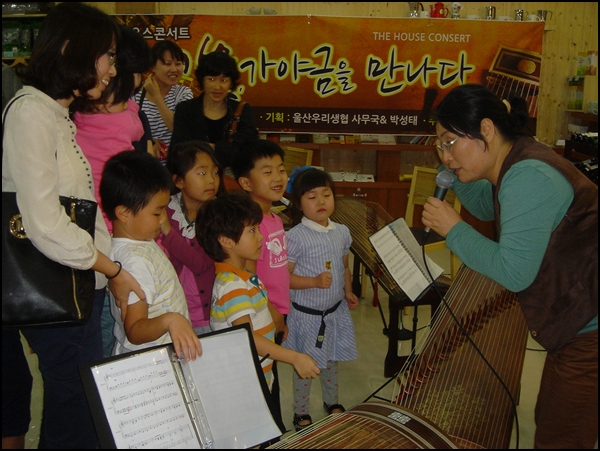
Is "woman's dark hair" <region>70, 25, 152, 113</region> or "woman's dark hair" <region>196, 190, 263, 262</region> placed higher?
"woman's dark hair" <region>70, 25, 152, 113</region>

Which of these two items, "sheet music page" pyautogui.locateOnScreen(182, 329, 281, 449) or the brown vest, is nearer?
"sheet music page" pyautogui.locateOnScreen(182, 329, 281, 449)

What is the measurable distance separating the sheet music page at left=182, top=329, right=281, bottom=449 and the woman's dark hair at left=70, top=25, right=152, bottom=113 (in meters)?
0.90

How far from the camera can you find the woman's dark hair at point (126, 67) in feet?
5.96

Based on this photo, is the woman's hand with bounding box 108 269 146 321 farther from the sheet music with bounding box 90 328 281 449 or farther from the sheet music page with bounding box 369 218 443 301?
the sheet music page with bounding box 369 218 443 301

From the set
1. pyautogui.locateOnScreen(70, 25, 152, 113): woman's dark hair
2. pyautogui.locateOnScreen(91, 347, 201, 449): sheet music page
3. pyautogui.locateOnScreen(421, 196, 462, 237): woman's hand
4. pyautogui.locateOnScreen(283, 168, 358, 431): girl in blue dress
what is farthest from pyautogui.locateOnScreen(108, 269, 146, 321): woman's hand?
pyautogui.locateOnScreen(283, 168, 358, 431): girl in blue dress

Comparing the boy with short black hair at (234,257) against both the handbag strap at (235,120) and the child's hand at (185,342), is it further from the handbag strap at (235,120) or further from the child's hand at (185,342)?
the handbag strap at (235,120)

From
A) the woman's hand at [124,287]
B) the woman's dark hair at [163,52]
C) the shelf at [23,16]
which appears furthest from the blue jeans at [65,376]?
the shelf at [23,16]

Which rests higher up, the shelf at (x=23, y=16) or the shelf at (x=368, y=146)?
the shelf at (x=23, y=16)

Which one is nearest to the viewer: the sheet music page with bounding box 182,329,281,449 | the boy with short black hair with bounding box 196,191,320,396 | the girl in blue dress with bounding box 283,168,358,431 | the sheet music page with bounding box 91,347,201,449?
the sheet music page with bounding box 91,347,201,449

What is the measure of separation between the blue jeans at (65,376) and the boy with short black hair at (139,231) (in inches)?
3.8

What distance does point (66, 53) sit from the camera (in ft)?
4.59

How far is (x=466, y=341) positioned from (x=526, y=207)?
749 mm

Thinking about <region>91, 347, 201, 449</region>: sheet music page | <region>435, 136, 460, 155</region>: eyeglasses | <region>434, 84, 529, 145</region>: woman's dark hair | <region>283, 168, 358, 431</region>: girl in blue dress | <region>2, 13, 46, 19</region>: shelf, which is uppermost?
<region>2, 13, 46, 19</region>: shelf

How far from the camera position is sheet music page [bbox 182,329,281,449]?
4.06 ft
